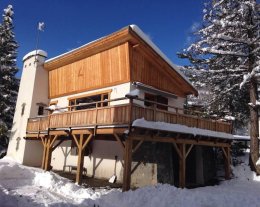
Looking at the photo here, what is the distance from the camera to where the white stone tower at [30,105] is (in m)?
22.4

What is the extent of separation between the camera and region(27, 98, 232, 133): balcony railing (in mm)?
13127

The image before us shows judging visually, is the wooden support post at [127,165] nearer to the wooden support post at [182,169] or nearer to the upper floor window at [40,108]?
the wooden support post at [182,169]

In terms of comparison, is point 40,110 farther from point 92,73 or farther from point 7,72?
point 7,72

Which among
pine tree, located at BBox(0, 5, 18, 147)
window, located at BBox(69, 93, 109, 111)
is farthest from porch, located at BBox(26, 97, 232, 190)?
pine tree, located at BBox(0, 5, 18, 147)

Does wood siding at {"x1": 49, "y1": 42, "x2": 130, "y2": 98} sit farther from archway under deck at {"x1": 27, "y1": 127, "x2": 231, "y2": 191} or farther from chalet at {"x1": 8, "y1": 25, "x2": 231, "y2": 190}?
archway under deck at {"x1": 27, "y1": 127, "x2": 231, "y2": 191}

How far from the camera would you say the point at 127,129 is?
12.8 meters

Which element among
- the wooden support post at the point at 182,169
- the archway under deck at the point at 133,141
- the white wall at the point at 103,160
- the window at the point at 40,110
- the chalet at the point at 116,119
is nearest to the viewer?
the archway under deck at the point at 133,141

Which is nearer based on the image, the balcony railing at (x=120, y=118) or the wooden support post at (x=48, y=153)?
the balcony railing at (x=120, y=118)

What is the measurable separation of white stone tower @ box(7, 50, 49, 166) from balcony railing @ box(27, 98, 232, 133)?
10.5 feet

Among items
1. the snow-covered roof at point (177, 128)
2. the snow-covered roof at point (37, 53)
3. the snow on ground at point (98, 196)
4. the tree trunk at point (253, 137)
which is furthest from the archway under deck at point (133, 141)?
the snow-covered roof at point (37, 53)

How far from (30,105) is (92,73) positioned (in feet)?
22.6

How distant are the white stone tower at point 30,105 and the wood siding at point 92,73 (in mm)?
942

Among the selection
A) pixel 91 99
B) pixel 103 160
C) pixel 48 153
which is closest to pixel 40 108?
→ pixel 91 99

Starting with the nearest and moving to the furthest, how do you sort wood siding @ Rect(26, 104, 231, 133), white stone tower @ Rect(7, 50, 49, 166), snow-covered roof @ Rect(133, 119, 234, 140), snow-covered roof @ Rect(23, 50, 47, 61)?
snow-covered roof @ Rect(133, 119, 234, 140)
wood siding @ Rect(26, 104, 231, 133)
white stone tower @ Rect(7, 50, 49, 166)
snow-covered roof @ Rect(23, 50, 47, 61)
